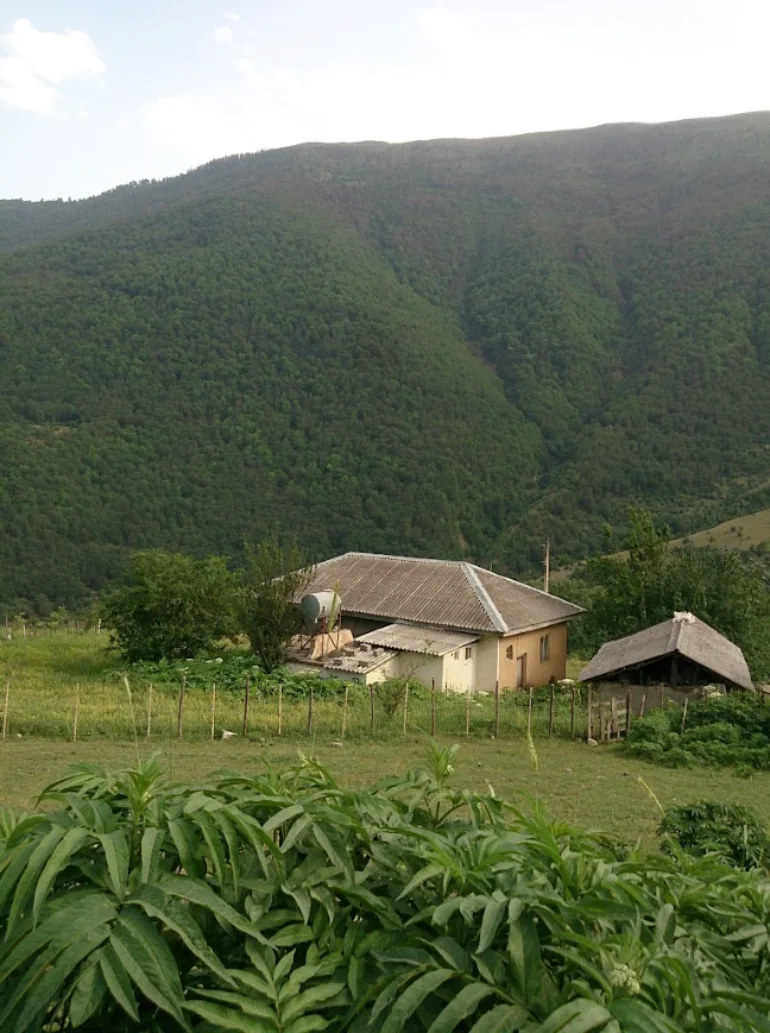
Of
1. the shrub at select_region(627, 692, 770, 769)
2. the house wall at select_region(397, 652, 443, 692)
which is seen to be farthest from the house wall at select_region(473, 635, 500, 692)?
the shrub at select_region(627, 692, 770, 769)

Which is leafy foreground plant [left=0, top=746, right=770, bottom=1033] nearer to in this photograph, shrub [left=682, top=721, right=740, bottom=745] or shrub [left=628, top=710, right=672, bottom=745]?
shrub [left=682, top=721, right=740, bottom=745]

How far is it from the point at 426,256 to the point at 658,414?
6285cm

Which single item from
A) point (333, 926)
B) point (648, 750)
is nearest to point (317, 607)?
point (648, 750)

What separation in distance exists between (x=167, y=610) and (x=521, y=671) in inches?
500

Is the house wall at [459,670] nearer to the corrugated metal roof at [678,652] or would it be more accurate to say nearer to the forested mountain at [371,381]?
the corrugated metal roof at [678,652]

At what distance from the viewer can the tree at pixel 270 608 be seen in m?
28.0

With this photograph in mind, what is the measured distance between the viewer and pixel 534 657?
104 feet

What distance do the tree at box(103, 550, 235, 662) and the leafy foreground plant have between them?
27837 millimetres

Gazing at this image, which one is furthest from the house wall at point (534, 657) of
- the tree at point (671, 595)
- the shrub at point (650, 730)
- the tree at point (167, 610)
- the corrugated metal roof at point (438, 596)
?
the shrub at point (650, 730)

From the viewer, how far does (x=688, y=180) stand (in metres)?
158

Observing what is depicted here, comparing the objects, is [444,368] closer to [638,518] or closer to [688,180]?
[638,518]

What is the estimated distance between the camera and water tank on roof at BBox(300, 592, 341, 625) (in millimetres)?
29516

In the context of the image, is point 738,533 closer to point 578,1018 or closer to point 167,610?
point 167,610

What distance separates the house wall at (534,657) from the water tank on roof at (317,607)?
5841mm
